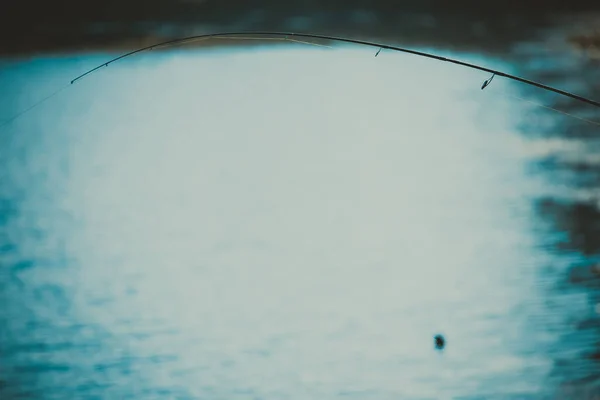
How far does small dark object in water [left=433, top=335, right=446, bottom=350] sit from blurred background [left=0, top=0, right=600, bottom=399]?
0.01 m

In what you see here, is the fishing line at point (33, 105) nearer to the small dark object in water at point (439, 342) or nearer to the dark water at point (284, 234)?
the dark water at point (284, 234)

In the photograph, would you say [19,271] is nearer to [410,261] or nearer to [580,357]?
[410,261]

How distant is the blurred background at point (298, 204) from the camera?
1.57 metres

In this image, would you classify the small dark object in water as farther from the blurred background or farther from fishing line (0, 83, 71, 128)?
fishing line (0, 83, 71, 128)

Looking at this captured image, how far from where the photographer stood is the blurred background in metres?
1.57

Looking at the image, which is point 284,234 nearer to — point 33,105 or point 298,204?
point 298,204

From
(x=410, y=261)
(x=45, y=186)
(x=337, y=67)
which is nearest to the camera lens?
(x=410, y=261)

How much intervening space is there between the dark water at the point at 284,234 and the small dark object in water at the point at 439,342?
13 millimetres

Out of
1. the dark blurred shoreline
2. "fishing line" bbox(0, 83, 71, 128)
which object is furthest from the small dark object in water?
"fishing line" bbox(0, 83, 71, 128)

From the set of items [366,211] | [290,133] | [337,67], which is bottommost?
[366,211]

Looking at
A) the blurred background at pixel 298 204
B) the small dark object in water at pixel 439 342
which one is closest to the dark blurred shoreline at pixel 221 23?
the blurred background at pixel 298 204

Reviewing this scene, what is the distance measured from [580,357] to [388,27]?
2.91 ft

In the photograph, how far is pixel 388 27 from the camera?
1.98m

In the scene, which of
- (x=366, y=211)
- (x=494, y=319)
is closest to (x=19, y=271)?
(x=366, y=211)
